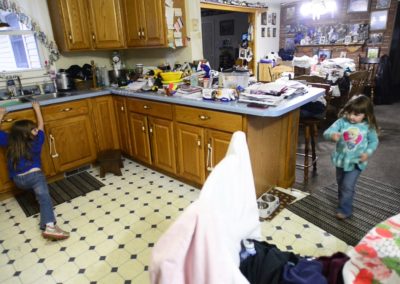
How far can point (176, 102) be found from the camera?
7.72 ft

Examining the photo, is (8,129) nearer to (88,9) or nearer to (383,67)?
(88,9)

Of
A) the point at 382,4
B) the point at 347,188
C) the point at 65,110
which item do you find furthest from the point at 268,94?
the point at 382,4

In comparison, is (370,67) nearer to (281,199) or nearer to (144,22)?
(281,199)

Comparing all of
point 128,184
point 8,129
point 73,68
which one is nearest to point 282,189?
point 128,184

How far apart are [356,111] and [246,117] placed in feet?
2.35

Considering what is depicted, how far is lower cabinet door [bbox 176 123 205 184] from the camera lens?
91.7 inches

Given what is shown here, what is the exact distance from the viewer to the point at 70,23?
2.91 metres

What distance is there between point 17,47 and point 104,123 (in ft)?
4.10

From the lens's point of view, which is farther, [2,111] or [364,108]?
[2,111]

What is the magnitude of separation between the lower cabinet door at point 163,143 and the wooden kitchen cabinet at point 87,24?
1090mm

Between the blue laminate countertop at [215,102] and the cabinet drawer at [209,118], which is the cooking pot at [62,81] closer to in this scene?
the blue laminate countertop at [215,102]

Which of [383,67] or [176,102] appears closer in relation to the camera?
[176,102]

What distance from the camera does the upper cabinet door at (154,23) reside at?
2633 millimetres

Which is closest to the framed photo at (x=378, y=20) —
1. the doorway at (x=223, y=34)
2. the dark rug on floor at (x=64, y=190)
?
the doorway at (x=223, y=34)
